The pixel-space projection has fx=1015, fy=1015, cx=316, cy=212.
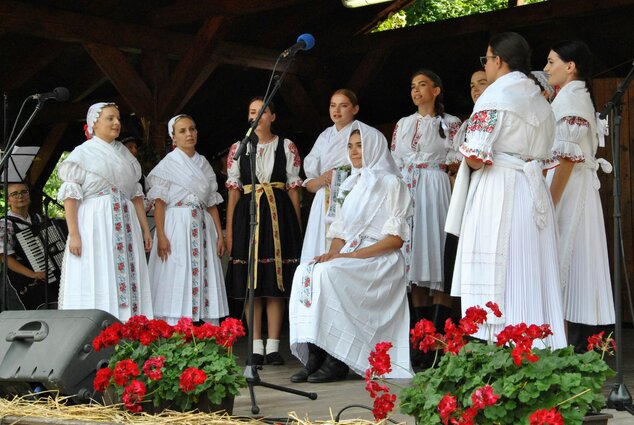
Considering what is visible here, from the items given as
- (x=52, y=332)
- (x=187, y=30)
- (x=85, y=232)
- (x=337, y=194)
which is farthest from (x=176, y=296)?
(x=187, y=30)

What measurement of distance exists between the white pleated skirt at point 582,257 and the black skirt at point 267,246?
6.05ft

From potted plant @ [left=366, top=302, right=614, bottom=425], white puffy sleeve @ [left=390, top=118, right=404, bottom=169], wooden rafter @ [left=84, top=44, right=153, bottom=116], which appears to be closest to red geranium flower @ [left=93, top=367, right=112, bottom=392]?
potted plant @ [left=366, top=302, right=614, bottom=425]

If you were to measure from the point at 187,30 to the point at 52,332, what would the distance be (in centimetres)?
545

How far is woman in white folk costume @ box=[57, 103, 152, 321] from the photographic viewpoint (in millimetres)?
5445

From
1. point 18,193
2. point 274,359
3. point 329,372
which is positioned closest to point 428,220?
point 274,359

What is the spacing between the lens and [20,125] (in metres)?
9.61

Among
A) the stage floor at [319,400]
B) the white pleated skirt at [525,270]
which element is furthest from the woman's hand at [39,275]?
the white pleated skirt at [525,270]

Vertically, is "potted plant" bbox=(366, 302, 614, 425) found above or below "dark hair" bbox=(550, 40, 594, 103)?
below

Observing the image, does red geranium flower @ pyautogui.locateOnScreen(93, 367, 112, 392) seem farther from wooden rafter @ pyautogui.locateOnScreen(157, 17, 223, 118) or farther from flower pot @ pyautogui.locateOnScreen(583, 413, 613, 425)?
wooden rafter @ pyautogui.locateOnScreen(157, 17, 223, 118)

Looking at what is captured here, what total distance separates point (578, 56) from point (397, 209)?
116cm

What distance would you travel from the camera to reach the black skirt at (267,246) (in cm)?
570

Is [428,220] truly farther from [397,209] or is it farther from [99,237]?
[99,237]

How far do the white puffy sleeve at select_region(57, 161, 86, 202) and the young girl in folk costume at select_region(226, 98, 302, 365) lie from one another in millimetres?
858

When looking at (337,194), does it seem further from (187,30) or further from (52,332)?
(187,30)
